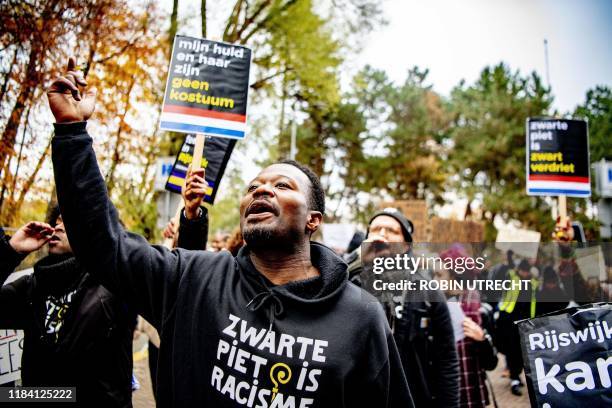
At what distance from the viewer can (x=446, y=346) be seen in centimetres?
296

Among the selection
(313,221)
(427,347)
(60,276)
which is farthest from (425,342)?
(60,276)

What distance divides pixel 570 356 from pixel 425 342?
0.97 meters

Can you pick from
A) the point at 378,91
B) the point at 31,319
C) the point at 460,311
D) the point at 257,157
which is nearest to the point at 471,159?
the point at 378,91

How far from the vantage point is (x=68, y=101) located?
1.55 meters

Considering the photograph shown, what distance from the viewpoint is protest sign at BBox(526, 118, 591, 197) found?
18.1ft

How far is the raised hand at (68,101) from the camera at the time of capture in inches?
59.8

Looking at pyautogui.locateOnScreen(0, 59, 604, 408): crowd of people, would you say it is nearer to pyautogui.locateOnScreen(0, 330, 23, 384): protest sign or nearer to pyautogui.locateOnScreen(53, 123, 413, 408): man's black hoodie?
pyautogui.locateOnScreen(53, 123, 413, 408): man's black hoodie

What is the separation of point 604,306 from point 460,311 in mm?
1730

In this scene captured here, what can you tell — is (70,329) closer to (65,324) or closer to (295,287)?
(65,324)

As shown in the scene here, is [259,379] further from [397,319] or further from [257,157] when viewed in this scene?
[257,157]

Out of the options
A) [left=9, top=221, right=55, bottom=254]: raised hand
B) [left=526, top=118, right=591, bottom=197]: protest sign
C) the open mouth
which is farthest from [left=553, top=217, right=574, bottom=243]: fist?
[left=9, top=221, right=55, bottom=254]: raised hand

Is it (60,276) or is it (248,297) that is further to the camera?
(60,276)

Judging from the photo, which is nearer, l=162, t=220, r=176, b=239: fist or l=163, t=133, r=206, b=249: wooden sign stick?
l=163, t=133, r=206, b=249: wooden sign stick

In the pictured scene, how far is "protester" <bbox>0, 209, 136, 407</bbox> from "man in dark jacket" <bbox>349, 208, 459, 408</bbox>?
5.26ft
